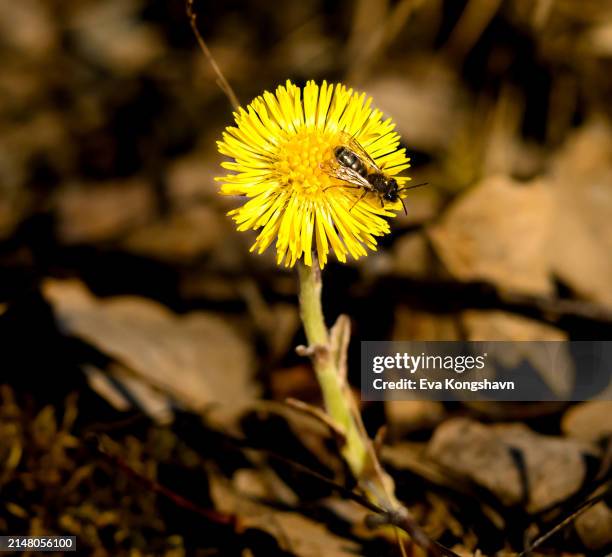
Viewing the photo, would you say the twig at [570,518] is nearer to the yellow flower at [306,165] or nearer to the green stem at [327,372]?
the green stem at [327,372]

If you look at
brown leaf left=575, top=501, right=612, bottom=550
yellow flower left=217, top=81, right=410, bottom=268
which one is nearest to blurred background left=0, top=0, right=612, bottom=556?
brown leaf left=575, top=501, right=612, bottom=550

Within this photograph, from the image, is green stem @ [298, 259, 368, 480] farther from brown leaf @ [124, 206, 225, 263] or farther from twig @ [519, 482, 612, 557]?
brown leaf @ [124, 206, 225, 263]

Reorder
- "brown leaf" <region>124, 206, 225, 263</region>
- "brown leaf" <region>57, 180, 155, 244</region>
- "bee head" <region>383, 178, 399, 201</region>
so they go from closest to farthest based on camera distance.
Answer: "bee head" <region>383, 178, 399, 201</region>
"brown leaf" <region>124, 206, 225, 263</region>
"brown leaf" <region>57, 180, 155, 244</region>

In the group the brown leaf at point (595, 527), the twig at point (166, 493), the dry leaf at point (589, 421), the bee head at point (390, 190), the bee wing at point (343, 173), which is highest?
the bee wing at point (343, 173)

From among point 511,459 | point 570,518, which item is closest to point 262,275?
point 511,459

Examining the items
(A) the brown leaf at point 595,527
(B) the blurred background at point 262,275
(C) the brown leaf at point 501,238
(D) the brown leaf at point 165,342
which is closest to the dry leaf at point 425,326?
(B) the blurred background at point 262,275

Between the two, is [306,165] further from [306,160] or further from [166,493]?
[166,493]
